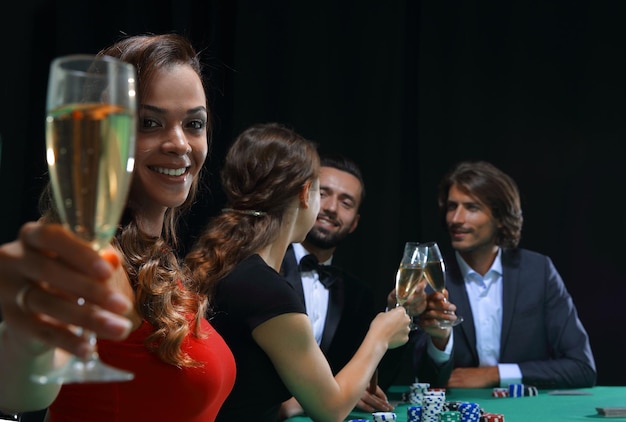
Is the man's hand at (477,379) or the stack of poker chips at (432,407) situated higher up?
the stack of poker chips at (432,407)

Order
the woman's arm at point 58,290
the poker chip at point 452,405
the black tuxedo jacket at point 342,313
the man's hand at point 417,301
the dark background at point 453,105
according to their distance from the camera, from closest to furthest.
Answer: the woman's arm at point 58,290 → the poker chip at point 452,405 → the man's hand at point 417,301 → the black tuxedo jacket at point 342,313 → the dark background at point 453,105

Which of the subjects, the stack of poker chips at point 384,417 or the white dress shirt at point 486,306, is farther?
the white dress shirt at point 486,306

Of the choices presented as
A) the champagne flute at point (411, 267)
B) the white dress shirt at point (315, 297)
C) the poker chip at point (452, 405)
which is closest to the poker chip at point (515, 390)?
the poker chip at point (452, 405)

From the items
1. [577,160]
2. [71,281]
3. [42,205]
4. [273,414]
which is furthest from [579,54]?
[71,281]

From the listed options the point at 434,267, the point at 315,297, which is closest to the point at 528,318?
the point at 315,297

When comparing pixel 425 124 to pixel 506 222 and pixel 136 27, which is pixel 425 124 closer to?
pixel 506 222

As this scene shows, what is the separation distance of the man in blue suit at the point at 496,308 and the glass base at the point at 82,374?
2.72m

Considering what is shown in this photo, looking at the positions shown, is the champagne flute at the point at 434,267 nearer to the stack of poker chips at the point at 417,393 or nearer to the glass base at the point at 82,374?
the stack of poker chips at the point at 417,393

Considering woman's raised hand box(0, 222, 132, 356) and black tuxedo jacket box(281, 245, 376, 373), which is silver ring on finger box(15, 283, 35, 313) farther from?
black tuxedo jacket box(281, 245, 376, 373)

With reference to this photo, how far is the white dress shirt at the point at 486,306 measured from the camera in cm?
399

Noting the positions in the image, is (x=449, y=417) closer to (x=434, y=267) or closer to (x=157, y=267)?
(x=434, y=267)

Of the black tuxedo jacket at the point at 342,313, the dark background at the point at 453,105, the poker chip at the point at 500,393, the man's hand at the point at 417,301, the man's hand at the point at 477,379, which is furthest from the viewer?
the dark background at the point at 453,105

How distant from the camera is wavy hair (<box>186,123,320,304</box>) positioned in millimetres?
2438

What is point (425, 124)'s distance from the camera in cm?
509
